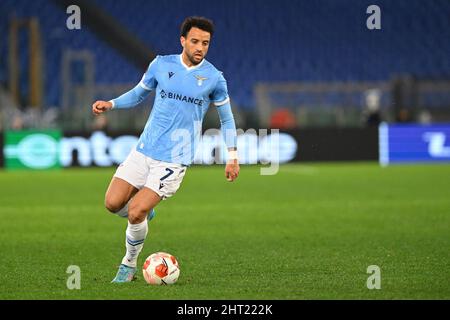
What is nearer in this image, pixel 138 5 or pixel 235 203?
pixel 235 203

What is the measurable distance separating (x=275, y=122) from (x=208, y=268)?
19.3m

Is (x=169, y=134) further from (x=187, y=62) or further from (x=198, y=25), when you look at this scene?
(x=198, y=25)

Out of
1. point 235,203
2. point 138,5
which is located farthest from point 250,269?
point 138,5

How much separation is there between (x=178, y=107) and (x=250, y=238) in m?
3.63

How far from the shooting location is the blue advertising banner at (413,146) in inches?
1067

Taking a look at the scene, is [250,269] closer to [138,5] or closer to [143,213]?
[143,213]

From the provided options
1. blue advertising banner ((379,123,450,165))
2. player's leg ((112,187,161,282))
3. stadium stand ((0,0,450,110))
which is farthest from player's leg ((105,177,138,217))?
blue advertising banner ((379,123,450,165))

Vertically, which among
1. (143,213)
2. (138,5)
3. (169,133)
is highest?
(138,5)

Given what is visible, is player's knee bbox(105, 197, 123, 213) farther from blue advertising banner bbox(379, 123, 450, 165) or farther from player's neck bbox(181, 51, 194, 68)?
blue advertising banner bbox(379, 123, 450, 165)

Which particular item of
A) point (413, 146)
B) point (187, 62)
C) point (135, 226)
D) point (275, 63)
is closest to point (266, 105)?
point (275, 63)

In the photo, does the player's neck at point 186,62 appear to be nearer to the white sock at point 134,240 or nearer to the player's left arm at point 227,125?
the player's left arm at point 227,125

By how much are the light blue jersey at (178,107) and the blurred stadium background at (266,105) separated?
179 inches

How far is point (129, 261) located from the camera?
812cm

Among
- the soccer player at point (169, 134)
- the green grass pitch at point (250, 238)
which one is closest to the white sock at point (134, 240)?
the soccer player at point (169, 134)
